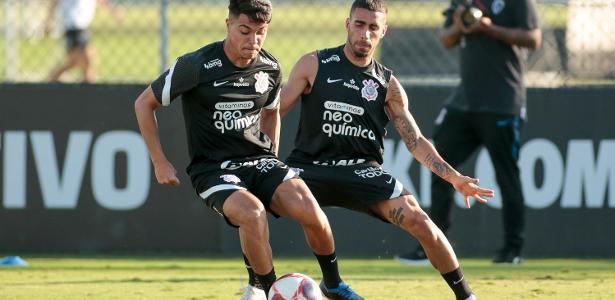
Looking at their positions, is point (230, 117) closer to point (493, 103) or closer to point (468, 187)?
point (468, 187)

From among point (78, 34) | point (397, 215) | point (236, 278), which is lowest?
point (236, 278)

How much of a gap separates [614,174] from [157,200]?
3886mm

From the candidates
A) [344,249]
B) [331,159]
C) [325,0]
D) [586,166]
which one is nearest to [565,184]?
[586,166]

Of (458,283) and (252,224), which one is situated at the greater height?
(252,224)

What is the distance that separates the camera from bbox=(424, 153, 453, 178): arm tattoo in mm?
7311

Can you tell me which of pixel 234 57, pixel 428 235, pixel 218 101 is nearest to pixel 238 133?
pixel 218 101

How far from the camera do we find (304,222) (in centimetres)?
730

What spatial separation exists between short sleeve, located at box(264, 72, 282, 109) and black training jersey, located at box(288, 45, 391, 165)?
9.3 inches

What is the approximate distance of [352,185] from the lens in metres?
7.57

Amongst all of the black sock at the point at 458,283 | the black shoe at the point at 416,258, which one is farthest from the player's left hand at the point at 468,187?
the black shoe at the point at 416,258

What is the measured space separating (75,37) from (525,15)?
5787mm

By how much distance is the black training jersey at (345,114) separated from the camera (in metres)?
7.74

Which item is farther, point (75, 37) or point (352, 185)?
point (75, 37)

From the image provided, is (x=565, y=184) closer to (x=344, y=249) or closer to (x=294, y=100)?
(x=344, y=249)
